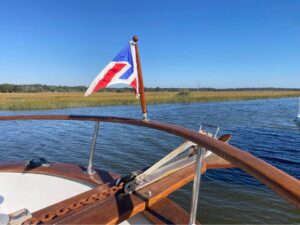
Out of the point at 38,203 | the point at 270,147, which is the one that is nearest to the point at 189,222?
the point at 38,203

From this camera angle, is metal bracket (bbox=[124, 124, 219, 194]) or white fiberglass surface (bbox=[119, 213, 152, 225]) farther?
metal bracket (bbox=[124, 124, 219, 194])

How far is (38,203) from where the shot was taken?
296cm

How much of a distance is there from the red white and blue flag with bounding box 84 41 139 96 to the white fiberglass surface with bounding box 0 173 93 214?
1127mm

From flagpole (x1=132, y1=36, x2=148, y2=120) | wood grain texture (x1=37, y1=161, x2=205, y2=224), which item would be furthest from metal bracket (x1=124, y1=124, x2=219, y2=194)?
flagpole (x1=132, y1=36, x2=148, y2=120)

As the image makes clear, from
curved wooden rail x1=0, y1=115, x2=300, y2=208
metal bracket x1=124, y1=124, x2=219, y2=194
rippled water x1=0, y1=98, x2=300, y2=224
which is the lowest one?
rippled water x1=0, y1=98, x2=300, y2=224

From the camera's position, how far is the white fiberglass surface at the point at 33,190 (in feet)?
9.71

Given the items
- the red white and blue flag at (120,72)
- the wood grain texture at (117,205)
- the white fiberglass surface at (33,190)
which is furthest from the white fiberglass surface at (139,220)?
the red white and blue flag at (120,72)

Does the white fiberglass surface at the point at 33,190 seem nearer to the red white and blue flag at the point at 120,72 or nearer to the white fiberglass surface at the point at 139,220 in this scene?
the white fiberglass surface at the point at 139,220

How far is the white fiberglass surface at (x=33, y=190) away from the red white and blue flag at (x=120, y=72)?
113 centimetres

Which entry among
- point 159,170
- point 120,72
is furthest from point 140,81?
point 159,170

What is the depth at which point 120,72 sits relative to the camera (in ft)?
9.43

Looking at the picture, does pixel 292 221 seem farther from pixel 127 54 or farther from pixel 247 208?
pixel 127 54

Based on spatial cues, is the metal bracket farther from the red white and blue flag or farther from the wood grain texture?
the red white and blue flag

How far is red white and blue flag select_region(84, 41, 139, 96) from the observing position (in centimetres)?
282
